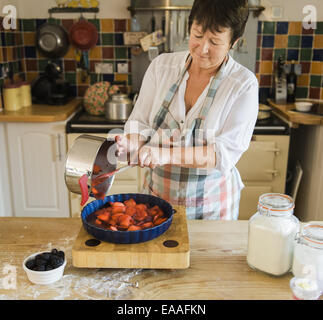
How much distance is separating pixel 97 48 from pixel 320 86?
1680 millimetres

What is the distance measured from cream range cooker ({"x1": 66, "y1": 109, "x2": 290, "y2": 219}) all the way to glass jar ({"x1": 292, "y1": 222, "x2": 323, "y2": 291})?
1636mm

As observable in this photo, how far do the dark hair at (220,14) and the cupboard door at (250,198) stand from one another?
1.60 meters

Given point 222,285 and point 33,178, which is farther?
point 33,178

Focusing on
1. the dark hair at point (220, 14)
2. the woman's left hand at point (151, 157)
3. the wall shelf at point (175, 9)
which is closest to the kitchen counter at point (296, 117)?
the wall shelf at point (175, 9)

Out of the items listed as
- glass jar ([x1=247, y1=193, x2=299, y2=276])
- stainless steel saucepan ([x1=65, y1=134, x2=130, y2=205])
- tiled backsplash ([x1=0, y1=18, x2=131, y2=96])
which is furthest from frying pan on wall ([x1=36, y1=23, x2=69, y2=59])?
glass jar ([x1=247, y1=193, x2=299, y2=276])

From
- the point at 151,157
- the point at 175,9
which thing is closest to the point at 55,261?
the point at 151,157

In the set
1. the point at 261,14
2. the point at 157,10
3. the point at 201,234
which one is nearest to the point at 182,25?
the point at 157,10

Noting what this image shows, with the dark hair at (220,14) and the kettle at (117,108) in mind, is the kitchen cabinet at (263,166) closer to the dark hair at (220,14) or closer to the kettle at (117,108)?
the kettle at (117,108)

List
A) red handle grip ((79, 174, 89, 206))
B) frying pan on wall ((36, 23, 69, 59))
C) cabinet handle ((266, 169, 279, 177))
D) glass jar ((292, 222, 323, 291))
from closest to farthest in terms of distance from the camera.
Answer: glass jar ((292, 222, 323, 291))
red handle grip ((79, 174, 89, 206))
cabinet handle ((266, 169, 279, 177))
frying pan on wall ((36, 23, 69, 59))

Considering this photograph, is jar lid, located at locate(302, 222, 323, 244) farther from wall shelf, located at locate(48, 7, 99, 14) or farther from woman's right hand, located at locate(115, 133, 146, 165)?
wall shelf, located at locate(48, 7, 99, 14)

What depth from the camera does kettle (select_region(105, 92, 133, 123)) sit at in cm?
272
